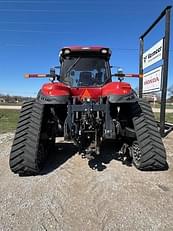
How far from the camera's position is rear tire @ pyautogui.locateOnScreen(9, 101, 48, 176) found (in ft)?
14.3

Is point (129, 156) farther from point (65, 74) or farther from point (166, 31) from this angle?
point (166, 31)

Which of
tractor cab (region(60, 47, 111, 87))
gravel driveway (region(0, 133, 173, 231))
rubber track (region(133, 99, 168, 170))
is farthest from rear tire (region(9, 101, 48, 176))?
rubber track (region(133, 99, 168, 170))

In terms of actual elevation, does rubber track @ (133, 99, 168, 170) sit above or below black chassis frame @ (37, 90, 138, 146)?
below

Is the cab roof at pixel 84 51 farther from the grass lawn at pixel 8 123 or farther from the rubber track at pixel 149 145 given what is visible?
the grass lawn at pixel 8 123

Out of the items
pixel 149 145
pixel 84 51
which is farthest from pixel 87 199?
pixel 84 51

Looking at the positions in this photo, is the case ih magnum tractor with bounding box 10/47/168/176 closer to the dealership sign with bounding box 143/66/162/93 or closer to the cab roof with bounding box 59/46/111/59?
the cab roof with bounding box 59/46/111/59

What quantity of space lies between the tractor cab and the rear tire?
119 cm

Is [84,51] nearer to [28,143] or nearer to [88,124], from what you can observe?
[88,124]

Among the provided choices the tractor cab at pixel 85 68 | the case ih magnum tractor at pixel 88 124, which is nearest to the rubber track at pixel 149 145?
the case ih magnum tractor at pixel 88 124

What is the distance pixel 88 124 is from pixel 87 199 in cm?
148

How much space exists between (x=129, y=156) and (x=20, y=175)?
84.9 inches

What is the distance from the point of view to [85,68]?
5781mm

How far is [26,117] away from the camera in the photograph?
4793mm

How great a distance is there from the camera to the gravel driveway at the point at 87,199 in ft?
9.48
